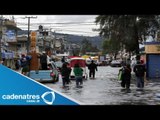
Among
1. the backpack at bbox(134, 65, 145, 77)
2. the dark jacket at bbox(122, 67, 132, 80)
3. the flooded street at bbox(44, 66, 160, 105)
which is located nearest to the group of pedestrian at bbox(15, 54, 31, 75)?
the flooded street at bbox(44, 66, 160, 105)

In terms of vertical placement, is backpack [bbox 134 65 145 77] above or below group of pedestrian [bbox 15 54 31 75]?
below

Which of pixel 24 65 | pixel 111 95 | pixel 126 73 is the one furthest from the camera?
pixel 126 73

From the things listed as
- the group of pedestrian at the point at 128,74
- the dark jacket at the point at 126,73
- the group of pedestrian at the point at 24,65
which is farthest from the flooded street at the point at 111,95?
the group of pedestrian at the point at 24,65

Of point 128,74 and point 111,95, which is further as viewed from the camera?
point 128,74

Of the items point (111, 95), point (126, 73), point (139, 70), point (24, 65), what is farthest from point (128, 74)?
point (24, 65)

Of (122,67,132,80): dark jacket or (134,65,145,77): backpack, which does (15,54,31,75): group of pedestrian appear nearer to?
(122,67,132,80): dark jacket

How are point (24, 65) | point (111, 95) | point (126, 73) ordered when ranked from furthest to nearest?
1. point (126, 73)
2. point (111, 95)
3. point (24, 65)

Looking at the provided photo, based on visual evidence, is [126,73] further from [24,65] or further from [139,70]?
[24,65]

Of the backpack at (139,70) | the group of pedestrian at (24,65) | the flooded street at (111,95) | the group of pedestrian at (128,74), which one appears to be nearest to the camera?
the group of pedestrian at (24,65)

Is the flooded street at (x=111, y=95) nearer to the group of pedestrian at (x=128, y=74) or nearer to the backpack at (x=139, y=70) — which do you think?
the group of pedestrian at (x=128, y=74)
